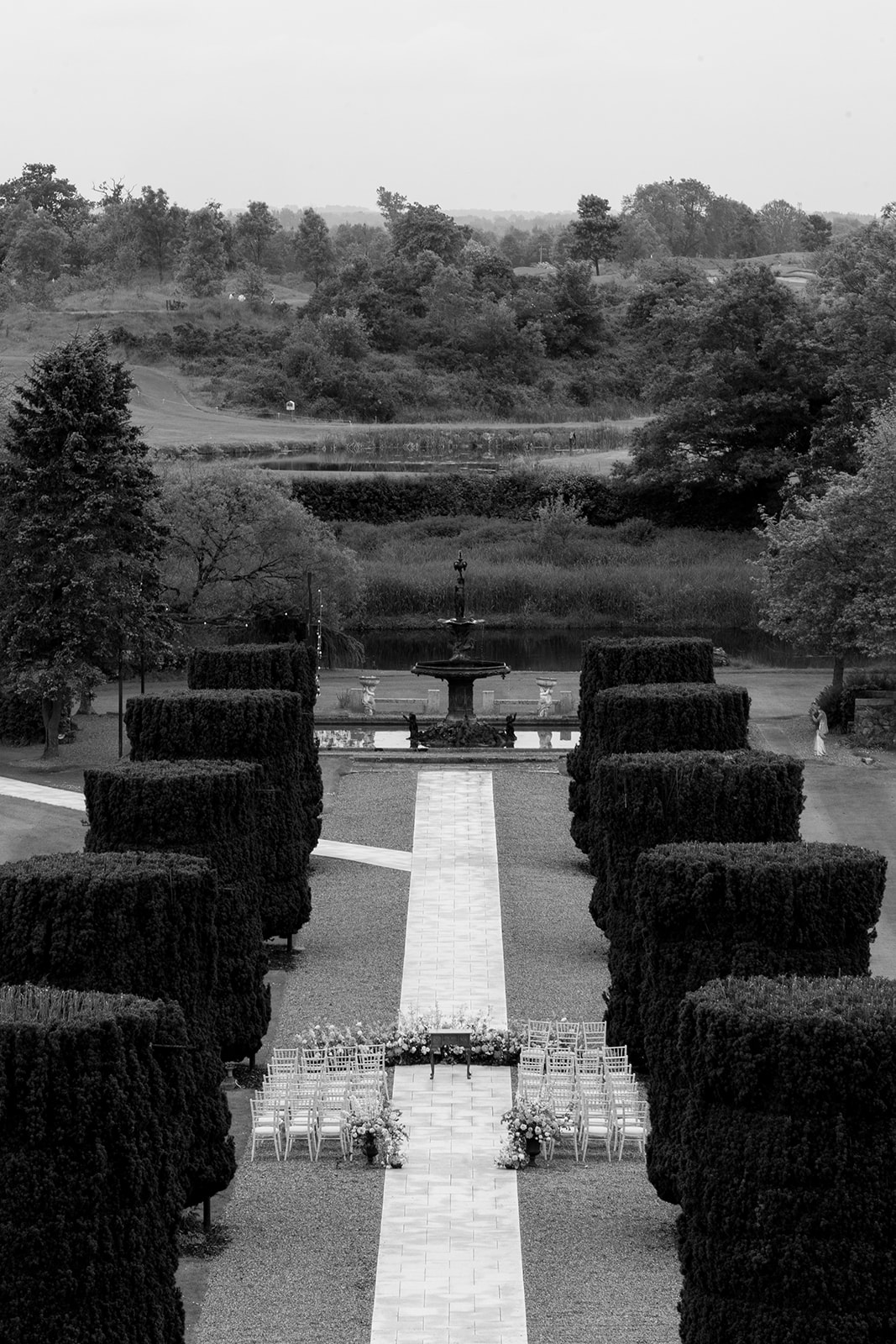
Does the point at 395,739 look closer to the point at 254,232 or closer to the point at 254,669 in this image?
the point at 254,669

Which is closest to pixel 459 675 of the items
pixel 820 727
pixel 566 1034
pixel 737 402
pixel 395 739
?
pixel 395 739

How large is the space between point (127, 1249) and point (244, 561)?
42028 millimetres

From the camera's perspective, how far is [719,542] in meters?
72.9

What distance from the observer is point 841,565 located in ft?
155

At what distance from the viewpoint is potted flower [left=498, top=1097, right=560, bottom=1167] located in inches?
749

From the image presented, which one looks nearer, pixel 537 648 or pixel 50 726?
pixel 50 726

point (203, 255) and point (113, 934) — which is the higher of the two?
point (203, 255)

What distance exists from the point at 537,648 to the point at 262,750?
3379 centimetres

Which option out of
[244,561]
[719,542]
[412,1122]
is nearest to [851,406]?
[719,542]

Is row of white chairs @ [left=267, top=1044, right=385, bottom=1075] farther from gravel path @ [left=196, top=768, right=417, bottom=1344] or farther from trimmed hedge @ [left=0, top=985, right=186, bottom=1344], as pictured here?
trimmed hedge @ [left=0, top=985, right=186, bottom=1344]

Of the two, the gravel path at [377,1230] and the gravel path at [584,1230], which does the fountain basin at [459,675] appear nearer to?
the gravel path at [584,1230]

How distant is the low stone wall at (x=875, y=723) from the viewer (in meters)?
44.3

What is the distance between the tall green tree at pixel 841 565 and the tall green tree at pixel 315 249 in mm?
86490

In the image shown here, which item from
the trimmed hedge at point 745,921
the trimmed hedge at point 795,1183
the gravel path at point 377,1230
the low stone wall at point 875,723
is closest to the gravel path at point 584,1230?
the gravel path at point 377,1230
